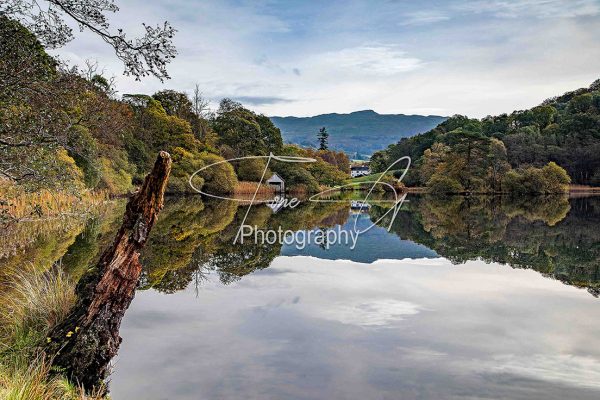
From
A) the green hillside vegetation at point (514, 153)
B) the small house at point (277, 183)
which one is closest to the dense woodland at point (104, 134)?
the small house at point (277, 183)

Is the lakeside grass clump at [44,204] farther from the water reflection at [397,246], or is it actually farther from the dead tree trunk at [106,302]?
the dead tree trunk at [106,302]

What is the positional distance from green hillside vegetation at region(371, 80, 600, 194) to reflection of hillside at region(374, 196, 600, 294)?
26930 mm

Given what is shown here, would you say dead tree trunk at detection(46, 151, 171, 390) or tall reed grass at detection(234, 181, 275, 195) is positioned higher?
dead tree trunk at detection(46, 151, 171, 390)

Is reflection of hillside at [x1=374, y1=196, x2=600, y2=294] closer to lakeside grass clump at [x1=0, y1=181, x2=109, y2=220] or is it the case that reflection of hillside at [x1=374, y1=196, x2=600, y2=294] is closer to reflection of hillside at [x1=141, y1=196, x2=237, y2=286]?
reflection of hillside at [x1=141, y1=196, x2=237, y2=286]

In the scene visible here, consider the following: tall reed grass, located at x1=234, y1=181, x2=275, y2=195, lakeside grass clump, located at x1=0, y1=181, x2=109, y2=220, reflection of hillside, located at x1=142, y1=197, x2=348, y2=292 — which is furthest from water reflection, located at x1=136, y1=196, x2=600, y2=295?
tall reed grass, located at x1=234, y1=181, x2=275, y2=195

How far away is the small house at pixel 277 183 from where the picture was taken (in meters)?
50.9

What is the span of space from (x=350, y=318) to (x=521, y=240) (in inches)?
435

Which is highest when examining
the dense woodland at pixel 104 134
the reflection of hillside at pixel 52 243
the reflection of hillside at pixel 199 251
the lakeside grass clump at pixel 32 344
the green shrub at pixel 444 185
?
the dense woodland at pixel 104 134

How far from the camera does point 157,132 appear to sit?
4462cm

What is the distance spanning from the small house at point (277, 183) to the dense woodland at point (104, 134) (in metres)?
0.99

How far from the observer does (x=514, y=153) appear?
5956 centimetres

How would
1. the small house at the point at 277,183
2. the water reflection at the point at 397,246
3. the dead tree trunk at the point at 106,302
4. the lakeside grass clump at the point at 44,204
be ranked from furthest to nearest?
1. the small house at the point at 277,183
2. the lakeside grass clump at the point at 44,204
3. the water reflection at the point at 397,246
4. the dead tree trunk at the point at 106,302

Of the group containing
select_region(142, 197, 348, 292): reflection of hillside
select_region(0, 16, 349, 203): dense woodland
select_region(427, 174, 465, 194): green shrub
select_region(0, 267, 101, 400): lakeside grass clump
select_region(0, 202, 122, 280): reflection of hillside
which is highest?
select_region(0, 16, 349, 203): dense woodland

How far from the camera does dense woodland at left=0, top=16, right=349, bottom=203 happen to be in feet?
19.9
